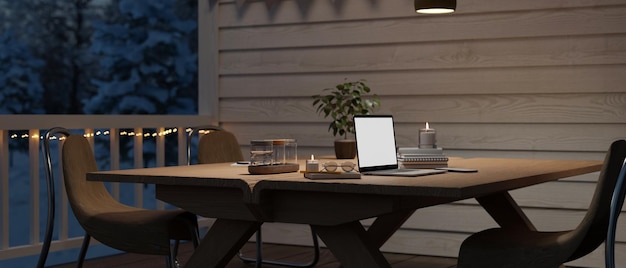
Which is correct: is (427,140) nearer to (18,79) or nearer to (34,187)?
(34,187)

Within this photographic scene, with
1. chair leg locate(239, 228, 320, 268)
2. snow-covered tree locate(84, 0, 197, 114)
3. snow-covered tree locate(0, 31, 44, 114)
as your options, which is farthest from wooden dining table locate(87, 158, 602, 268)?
snow-covered tree locate(84, 0, 197, 114)

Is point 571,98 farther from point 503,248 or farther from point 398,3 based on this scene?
point 503,248

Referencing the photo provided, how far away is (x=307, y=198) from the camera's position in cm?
296

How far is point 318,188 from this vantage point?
2.85m

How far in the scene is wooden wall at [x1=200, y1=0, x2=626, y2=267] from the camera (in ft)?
16.1

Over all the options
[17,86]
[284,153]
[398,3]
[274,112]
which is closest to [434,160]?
[284,153]

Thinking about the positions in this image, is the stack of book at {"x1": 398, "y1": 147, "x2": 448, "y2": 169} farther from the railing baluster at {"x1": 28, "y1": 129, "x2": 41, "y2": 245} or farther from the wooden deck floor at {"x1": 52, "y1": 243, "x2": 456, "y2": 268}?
the railing baluster at {"x1": 28, "y1": 129, "x2": 41, "y2": 245}

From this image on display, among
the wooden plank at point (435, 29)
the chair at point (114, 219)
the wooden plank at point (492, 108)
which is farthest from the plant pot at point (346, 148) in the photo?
the wooden plank at point (435, 29)

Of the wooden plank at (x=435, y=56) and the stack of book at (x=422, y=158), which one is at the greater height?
the wooden plank at (x=435, y=56)

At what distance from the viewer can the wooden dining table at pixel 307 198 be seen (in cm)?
282

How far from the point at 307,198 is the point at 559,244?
30.9 inches

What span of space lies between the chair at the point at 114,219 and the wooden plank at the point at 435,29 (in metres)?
2.14

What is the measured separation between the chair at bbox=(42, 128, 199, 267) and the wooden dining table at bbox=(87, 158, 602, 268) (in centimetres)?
24

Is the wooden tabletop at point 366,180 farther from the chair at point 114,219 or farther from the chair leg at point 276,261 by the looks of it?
the chair leg at point 276,261
